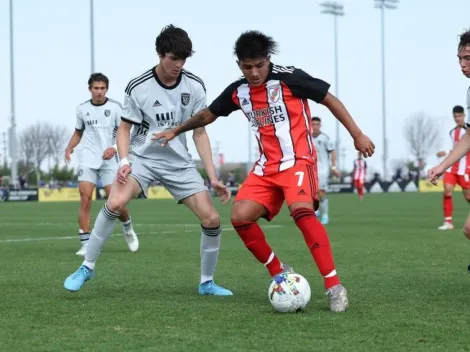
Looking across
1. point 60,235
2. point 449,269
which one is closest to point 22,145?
point 60,235

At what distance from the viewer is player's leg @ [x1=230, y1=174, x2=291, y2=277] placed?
735 cm

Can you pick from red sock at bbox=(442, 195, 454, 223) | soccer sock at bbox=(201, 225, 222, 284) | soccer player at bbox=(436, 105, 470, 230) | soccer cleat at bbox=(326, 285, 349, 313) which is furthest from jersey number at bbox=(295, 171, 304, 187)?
red sock at bbox=(442, 195, 454, 223)

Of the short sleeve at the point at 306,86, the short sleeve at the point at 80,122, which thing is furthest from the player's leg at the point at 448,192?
the short sleeve at the point at 306,86

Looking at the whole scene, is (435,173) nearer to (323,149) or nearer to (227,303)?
(227,303)

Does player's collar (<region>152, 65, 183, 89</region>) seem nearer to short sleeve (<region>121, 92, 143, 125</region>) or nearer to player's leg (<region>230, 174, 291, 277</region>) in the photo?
short sleeve (<region>121, 92, 143, 125</region>)

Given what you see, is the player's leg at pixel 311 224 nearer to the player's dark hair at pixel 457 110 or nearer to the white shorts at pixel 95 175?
the white shorts at pixel 95 175

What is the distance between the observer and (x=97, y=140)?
13109mm

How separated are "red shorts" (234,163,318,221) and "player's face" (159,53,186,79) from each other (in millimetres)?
1132

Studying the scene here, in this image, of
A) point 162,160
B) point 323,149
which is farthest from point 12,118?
point 162,160

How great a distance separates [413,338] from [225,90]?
279 centimetres

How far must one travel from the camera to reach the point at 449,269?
9922mm

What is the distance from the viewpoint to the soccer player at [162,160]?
804cm

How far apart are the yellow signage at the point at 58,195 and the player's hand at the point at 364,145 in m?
44.5

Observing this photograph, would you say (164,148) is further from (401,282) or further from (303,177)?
(401,282)
